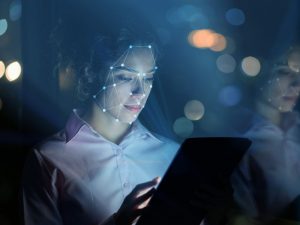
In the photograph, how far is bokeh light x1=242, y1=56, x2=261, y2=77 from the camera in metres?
1.64

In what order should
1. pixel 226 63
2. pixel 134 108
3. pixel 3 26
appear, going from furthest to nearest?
1. pixel 226 63
2. pixel 3 26
3. pixel 134 108

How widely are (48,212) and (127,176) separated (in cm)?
26

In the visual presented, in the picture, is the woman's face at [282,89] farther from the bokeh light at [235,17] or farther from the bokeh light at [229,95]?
the bokeh light at [235,17]

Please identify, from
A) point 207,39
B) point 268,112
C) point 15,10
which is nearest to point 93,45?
point 15,10

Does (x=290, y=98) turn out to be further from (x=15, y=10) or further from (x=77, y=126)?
(x=15, y=10)

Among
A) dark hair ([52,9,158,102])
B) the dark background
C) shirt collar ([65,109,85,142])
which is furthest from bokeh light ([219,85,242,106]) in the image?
shirt collar ([65,109,85,142])

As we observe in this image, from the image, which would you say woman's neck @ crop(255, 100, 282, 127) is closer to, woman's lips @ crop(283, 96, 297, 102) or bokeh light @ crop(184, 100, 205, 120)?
woman's lips @ crop(283, 96, 297, 102)

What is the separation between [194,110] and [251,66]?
27cm

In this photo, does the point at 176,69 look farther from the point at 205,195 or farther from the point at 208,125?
the point at 205,195

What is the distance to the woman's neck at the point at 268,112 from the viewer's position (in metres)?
1.66

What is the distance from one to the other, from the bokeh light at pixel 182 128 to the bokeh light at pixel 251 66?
0.29 metres

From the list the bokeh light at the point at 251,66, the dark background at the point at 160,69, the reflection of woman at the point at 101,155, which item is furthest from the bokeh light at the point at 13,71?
the bokeh light at the point at 251,66

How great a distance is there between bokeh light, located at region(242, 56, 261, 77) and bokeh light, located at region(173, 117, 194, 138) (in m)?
0.29

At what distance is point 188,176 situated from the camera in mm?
1325
